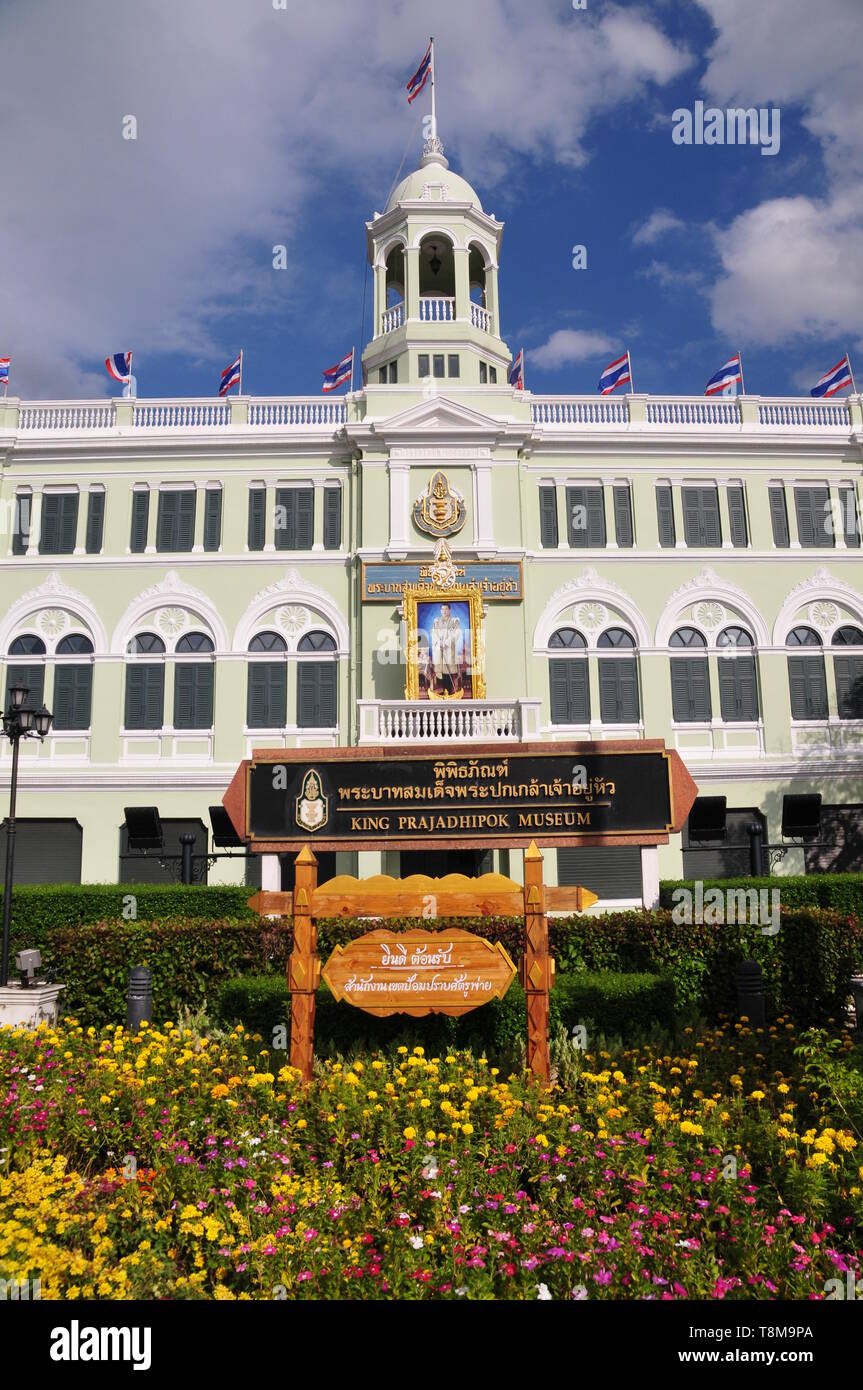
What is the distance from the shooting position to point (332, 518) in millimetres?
26969

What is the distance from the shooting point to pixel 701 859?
24.8m

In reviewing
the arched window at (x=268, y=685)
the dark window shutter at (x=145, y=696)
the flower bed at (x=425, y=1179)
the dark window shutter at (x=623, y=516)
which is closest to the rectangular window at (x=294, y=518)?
the arched window at (x=268, y=685)

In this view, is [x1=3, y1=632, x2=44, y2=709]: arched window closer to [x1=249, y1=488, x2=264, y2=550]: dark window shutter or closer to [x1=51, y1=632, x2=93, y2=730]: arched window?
[x1=51, y1=632, x2=93, y2=730]: arched window

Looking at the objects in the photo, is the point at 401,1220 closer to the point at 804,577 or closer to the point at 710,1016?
the point at 710,1016

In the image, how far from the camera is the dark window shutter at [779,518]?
27406 millimetres

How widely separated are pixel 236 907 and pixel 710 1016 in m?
8.46

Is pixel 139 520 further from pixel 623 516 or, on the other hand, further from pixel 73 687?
pixel 623 516

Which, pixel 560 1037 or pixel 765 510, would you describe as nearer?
pixel 560 1037

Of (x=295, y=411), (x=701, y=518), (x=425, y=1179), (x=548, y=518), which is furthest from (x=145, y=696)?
(x=425, y=1179)

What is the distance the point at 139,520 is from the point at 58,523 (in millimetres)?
2411

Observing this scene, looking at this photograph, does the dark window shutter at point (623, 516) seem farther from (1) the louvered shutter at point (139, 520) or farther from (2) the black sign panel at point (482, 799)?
(1) the louvered shutter at point (139, 520)

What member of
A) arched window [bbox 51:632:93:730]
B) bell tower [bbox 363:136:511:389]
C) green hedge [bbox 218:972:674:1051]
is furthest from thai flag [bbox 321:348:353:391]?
green hedge [bbox 218:972:674:1051]
